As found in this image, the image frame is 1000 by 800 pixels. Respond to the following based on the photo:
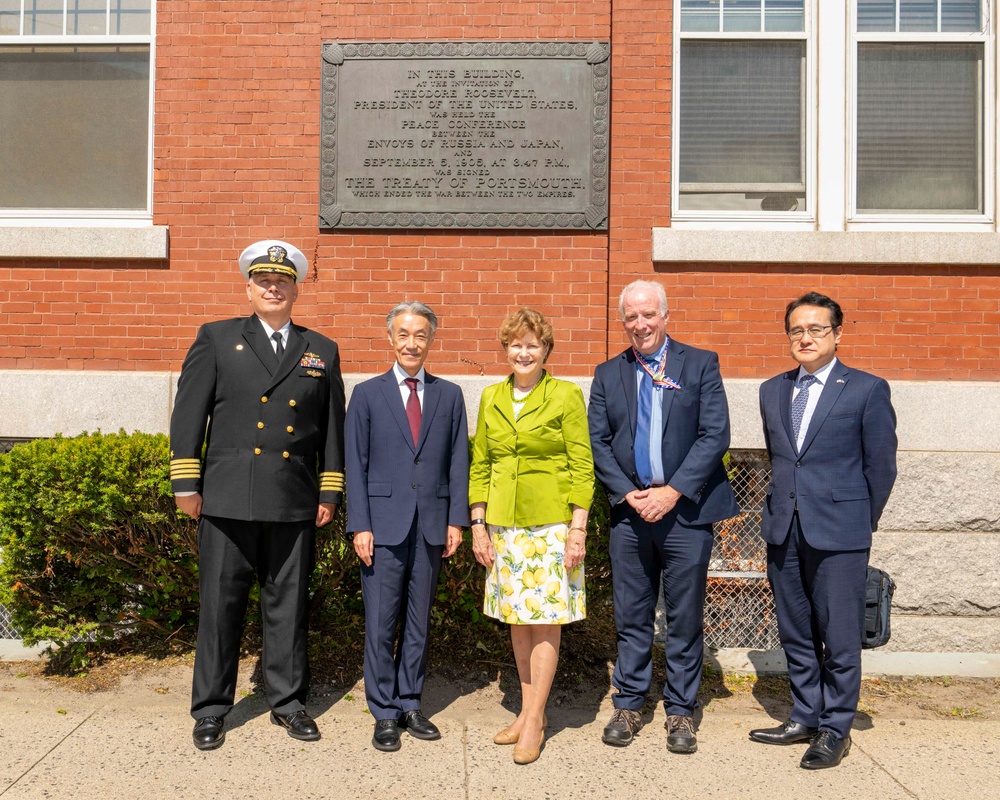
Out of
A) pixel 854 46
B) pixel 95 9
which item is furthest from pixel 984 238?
pixel 95 9

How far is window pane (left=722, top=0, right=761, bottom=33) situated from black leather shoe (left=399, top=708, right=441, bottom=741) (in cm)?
525

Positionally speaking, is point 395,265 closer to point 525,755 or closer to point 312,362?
point 312,362

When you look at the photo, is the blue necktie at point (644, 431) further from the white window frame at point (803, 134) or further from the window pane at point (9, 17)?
the window pane at point (9, 17)

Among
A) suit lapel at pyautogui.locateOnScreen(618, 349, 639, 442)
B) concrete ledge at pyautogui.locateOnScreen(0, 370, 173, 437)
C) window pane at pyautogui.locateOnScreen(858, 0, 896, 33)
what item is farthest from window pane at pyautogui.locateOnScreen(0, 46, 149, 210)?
window pane at pyautogui.locateOnScreen(858, 0, 896, 33)

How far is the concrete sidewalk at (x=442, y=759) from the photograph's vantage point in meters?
3.60

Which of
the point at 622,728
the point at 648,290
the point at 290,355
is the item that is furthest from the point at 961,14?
the point at 622,728

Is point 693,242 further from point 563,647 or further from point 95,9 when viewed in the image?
point 95,9

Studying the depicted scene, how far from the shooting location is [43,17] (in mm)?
6410

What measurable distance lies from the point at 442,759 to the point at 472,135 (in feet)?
13.6

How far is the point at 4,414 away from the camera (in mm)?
5883

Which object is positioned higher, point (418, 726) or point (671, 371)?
point (671, 371)

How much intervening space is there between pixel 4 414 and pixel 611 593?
434 centimetres

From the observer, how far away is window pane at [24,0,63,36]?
6406mm

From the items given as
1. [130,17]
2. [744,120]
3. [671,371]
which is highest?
[130,17]
